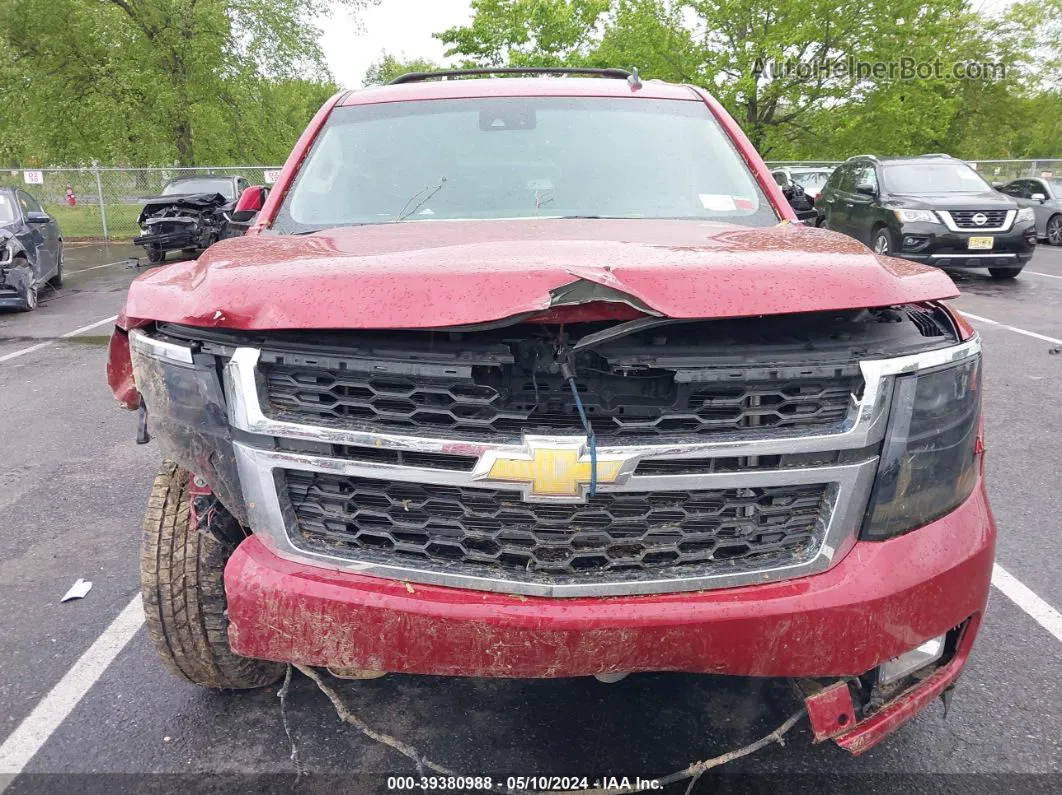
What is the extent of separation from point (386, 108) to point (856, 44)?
2474cm

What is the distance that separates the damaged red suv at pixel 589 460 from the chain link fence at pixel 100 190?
65.3 ft

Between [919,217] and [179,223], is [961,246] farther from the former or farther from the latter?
[179,223]

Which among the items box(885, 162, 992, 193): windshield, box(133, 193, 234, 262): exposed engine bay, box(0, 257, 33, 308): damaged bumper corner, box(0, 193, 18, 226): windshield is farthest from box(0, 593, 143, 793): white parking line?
box(885, 162, 992, 193): windshield

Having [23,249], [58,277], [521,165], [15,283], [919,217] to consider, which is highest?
[521,165]

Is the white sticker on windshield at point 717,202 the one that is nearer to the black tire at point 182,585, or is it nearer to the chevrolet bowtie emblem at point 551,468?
the chevrolet bowtie emblem at point 551,468

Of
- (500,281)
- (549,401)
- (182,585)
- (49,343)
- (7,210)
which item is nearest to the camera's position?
(500,281)

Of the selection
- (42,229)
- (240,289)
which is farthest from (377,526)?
(42,229)

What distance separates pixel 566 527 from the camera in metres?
1.79

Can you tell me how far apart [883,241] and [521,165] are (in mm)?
10580

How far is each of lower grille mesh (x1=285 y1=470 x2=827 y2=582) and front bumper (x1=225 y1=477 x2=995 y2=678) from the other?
8 centimetres

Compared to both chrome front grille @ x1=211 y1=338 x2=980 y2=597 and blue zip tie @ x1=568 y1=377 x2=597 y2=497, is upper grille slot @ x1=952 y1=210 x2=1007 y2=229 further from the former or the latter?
blue zip tie @ x1=568 y1=377 x2=597 y2=497

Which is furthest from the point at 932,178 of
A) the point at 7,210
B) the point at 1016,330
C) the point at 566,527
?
the point at 7,210

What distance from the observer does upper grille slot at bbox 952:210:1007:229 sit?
11.2m

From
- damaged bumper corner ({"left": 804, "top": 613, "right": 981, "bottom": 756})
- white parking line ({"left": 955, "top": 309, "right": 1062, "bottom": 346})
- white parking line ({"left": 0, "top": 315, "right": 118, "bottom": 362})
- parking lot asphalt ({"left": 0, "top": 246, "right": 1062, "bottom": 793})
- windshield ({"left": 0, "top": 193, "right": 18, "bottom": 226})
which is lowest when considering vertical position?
white parking line ({"left": 0, "top": 315, "right": 118, "bottom": 362})
